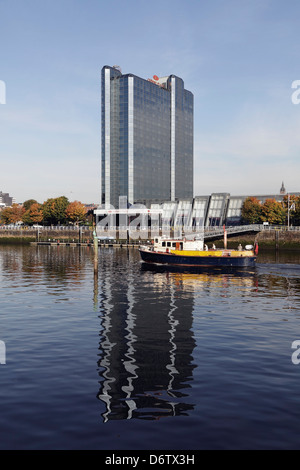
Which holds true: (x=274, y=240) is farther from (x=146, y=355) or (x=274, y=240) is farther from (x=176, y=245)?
(x=146, y=355)

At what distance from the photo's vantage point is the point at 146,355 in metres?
22.7

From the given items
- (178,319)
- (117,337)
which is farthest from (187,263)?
(117,337)

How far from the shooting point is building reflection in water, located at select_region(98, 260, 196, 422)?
641 inches

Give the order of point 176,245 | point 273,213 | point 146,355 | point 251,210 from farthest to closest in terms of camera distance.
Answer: point 251,210, point 273,213, point 176,245, point 146,355

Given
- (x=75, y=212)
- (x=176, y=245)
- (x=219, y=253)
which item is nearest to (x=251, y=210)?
(x=75, y=212)

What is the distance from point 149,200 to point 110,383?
176 m

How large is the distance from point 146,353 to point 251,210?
438ft

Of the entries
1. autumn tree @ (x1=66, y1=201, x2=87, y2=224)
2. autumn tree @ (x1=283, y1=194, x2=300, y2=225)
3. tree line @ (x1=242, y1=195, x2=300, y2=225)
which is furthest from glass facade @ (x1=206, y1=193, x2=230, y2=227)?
autumn tree @ (x1=66, y1=201, x2=87, y2=224)

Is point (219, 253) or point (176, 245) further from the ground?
point (176, 245)

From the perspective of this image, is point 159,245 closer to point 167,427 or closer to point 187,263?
point 187,263

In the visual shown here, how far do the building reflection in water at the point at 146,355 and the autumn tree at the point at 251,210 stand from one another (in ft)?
363

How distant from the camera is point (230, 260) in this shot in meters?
68.5

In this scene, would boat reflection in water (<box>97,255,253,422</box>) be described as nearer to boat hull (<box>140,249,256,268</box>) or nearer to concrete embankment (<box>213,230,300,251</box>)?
boat hull (<box>140,249,256,268</box>)
